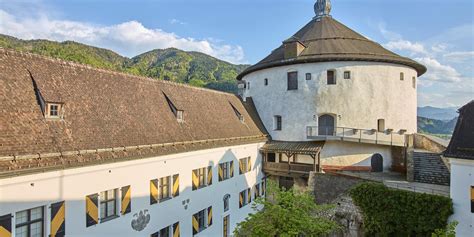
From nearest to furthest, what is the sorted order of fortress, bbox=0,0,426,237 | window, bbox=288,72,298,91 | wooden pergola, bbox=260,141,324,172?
fortress, bbox=0,0,426,237 < wooden pergola, bbox=260,141,324,172 < window, bbox=288,72,298,91

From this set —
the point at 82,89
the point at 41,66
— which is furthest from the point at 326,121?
the point at 41,66

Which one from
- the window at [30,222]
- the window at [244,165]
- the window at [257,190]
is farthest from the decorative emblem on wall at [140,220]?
the window at [257,190]

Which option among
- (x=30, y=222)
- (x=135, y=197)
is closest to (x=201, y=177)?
(x=135, y=197)

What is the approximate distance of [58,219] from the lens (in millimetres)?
9172

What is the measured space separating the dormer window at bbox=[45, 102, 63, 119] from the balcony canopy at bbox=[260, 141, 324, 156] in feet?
49.6

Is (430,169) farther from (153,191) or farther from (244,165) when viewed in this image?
(153,191)

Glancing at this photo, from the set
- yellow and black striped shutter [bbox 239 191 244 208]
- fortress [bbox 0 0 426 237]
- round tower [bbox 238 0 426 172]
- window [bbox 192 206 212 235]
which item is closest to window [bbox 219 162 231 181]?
fortress [bbox 0 0 426 237]

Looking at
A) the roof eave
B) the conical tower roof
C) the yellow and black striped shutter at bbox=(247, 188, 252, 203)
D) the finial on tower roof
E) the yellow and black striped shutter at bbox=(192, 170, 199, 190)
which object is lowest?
the yellow and black striped shutter at bbox=(247, 188, 252, 203)

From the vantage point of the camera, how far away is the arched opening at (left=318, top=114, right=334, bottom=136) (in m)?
22.6

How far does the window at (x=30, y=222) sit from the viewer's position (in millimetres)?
8336

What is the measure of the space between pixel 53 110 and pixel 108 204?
3753mm

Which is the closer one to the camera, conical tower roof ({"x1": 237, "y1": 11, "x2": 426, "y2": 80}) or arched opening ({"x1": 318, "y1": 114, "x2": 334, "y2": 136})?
conical tower roof ({"x1": 237, "y1": 11, "x2": 426, "y2": 80})

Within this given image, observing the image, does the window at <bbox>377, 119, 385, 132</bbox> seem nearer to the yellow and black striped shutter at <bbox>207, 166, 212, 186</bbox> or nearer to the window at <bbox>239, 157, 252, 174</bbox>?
the window at <bbox>239, 157, 252, 174</bbox>

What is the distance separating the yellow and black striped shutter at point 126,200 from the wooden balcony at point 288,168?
12621 mm
